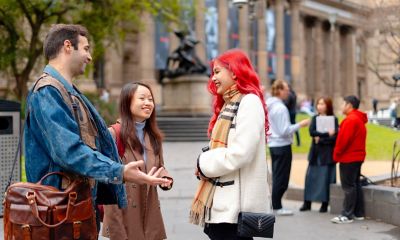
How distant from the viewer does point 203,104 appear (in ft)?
94.6

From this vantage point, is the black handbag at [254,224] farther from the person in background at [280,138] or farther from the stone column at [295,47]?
the stone column at [295,47]

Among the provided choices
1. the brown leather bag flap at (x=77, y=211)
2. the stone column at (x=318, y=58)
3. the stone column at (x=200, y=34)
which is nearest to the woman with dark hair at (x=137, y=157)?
the brown leather bag flap at (x=77, y=211)

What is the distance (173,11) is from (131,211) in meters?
20.7

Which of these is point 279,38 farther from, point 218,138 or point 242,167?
point 242,167

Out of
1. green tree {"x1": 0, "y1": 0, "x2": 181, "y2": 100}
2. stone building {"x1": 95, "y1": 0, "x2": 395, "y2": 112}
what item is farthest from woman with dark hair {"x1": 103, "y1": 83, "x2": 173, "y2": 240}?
green tree {"x1": 0, "y1": 0, "x2": 181, "y2": 100}

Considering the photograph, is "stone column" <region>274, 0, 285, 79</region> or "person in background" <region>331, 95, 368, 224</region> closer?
"person in background" <region>331, 95, 368, 224</region>

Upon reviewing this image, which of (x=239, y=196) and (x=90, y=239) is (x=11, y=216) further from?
(x=239, y=196)

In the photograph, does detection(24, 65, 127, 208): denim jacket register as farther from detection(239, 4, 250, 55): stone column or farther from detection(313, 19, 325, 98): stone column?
detection(313, 19, 325, 98): stone column

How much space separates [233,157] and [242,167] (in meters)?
0.15

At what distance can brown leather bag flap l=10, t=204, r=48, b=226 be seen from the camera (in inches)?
117

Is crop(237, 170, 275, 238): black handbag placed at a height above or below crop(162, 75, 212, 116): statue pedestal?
below

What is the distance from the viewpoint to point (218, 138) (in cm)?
411

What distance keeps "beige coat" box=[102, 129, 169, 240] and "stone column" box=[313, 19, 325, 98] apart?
67824mm

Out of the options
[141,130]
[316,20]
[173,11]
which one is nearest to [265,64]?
[316,20]
